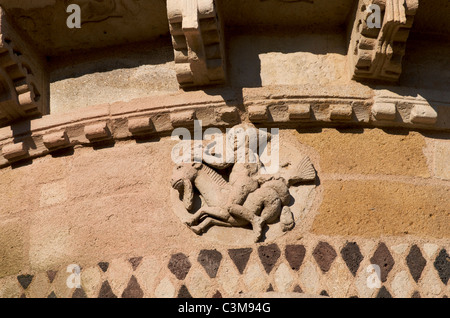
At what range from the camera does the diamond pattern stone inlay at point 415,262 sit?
169 inches

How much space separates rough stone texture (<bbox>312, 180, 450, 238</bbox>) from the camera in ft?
14.5

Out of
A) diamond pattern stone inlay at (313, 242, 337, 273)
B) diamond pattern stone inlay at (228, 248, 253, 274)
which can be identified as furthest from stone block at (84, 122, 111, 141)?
diamond pattern stone inlay at (313, 242, 337, 273)

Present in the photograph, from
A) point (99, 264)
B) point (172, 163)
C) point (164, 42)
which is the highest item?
point (164, 42)

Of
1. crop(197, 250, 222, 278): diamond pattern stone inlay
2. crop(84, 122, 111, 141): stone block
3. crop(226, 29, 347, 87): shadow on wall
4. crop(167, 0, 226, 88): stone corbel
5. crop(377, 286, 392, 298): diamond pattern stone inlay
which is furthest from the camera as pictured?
crop(226, 29, 347, 87): shadow on wall

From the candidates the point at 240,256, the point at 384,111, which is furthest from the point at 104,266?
the point at 384,111

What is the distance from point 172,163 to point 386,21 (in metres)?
1.39

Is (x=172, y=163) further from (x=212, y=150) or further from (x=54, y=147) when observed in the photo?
(x=54, y=147)

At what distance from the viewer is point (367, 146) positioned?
4.73 m

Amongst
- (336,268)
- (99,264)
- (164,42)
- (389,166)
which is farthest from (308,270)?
(164,42)

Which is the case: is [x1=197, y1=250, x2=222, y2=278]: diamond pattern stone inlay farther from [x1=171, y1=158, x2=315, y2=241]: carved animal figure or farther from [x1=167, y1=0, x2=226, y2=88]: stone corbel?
[x1=167, y1=0, x2=226, y2=88]: stone corbel

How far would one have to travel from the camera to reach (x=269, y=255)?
435cm

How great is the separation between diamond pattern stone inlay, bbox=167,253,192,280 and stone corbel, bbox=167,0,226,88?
104cm

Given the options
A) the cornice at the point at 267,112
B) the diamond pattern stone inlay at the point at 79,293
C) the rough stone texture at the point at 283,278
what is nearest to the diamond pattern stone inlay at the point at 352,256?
the rough stone texture at the point at 283,278

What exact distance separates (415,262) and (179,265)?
3.94ft
